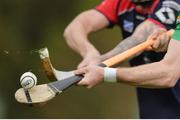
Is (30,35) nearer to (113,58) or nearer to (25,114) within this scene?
(25,114)

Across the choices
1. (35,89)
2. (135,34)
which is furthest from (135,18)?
(35,89)

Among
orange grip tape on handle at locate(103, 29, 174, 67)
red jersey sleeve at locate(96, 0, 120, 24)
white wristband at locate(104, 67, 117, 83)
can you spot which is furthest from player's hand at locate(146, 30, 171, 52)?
red jersey sleeve at locate(96, 0, 120, 24)

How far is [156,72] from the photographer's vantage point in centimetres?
469

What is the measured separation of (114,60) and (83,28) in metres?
0.85

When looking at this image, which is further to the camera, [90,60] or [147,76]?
[90,60]

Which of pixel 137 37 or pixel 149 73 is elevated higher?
pixel 137 37

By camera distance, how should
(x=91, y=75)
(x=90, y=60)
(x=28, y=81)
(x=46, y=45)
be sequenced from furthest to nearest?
(x=46, y=45)
(x=90, y=60)
(x=91, y=75)
(x=28, y=81)

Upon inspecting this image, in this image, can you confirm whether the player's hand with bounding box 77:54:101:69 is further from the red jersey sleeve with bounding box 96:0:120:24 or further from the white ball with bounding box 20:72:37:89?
the white ball with bounding box 20:72:37:89

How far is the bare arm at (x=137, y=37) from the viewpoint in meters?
5.28

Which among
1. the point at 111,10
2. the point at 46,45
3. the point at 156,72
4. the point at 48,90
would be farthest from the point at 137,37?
the point at 46,45

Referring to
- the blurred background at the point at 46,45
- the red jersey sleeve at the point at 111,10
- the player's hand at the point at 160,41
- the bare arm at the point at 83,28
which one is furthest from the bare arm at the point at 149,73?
the blurred background at the point at 46,45

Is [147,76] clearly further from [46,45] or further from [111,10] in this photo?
[46,45]

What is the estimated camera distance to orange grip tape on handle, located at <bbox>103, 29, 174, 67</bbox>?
496 centimetres

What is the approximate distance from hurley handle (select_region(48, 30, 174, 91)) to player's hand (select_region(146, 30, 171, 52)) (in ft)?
0.09
